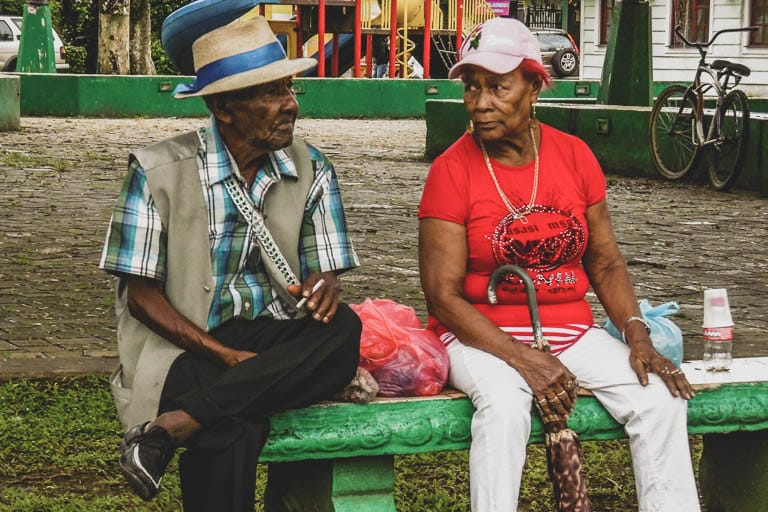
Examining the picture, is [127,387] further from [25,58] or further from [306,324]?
[25,58]

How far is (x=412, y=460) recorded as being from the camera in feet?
15.3

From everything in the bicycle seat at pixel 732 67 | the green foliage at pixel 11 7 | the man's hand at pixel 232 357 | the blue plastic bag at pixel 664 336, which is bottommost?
the blue plastic bag at pixel 664 336

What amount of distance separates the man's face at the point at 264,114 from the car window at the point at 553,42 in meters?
33.2

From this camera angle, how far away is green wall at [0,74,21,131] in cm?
1695

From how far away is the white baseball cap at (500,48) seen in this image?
12.3 feet

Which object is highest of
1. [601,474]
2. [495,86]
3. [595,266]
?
[495,86]

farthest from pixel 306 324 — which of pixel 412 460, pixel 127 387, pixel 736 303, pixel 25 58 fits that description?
pixel 25 58

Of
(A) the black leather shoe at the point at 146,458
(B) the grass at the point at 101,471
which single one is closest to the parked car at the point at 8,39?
(B) the grass at the point at 101,471

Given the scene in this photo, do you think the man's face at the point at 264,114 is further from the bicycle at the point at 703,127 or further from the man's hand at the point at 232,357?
the bicycle at the point at 703,127

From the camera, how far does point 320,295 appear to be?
3.41 m

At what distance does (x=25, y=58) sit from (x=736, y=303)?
18227mm

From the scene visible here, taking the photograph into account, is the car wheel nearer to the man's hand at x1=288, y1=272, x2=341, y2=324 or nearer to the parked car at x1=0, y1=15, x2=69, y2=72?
the parked car at x1=0, y1=15, x2=69, y2=72

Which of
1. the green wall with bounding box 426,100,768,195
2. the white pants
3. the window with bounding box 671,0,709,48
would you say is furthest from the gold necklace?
the window with bounding box 671,0,709,48

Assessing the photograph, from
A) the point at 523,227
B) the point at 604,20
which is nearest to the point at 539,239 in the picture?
the point at 523,227
